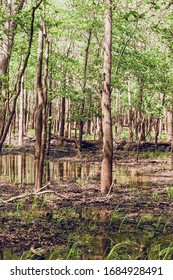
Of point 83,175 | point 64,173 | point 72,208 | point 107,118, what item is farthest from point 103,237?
point 64,173

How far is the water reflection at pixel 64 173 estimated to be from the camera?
59.9 feet

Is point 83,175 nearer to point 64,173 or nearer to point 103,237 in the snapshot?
point 64,173

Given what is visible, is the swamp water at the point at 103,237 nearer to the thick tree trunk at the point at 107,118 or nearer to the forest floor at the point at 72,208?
the forest floor at the point at 72,208

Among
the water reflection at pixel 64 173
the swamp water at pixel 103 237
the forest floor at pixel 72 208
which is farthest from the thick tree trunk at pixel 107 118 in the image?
the water reflection at pixel 64 173

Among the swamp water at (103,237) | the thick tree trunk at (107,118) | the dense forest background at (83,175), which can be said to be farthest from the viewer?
the thick tree trunk at (107,118)

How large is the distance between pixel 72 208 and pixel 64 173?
9.23 metres

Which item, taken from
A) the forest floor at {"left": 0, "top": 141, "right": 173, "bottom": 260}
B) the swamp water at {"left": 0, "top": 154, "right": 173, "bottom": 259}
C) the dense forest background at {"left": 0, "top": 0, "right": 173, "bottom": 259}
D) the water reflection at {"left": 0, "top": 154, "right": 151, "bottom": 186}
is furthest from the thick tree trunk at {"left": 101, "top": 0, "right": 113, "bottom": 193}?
the water reflection at {"left": 0, "top": 154, "right": 151, "bottom": 186}

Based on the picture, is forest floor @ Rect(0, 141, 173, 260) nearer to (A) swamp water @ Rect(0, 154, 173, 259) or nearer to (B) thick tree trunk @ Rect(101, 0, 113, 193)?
(A) swamp water @ Rect(0, 154, 173, 259)

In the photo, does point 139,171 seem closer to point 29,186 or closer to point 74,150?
point 29,186

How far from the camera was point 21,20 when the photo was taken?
1130cm

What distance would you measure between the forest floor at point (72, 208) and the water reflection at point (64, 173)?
79 cm

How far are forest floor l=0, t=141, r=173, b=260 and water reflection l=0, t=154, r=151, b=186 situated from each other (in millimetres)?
785
